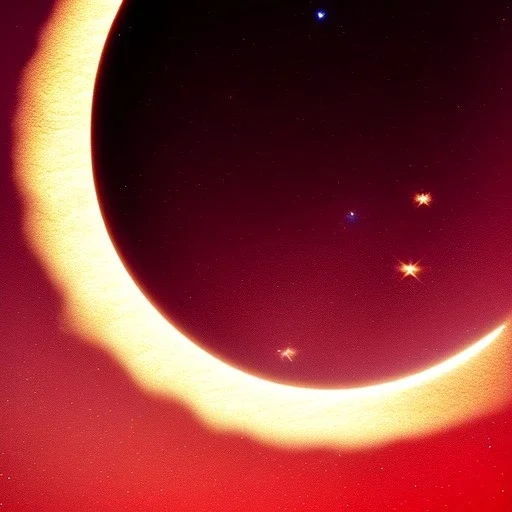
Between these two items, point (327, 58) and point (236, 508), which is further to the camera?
point (236, 508)

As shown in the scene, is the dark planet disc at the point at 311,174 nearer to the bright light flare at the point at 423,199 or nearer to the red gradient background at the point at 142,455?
the bright light flare at the point at 423,199

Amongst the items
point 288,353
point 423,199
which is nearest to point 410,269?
point 423,199

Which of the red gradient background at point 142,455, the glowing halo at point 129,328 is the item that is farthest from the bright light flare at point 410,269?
the red gradient background at point 142,455

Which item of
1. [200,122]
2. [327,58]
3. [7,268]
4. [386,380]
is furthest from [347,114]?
[7,268]

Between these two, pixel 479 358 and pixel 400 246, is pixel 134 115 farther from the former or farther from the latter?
pixel 479 358

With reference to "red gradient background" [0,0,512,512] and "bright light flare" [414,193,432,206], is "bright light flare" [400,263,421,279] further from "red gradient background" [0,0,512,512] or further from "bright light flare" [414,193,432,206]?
"red gradient background" [0,0,512,512]

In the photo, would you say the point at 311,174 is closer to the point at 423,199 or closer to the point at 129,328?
the point at 423,199
